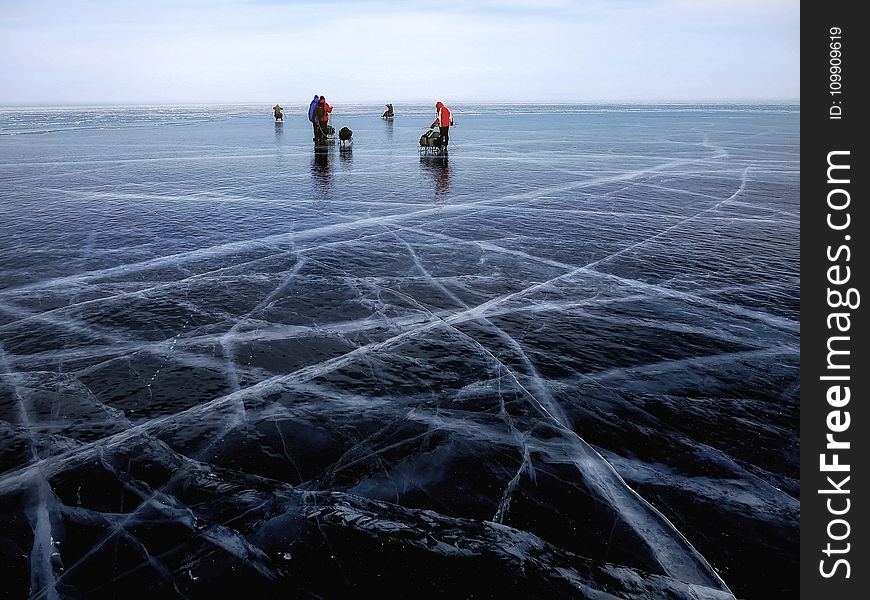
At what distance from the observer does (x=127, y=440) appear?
5.25m

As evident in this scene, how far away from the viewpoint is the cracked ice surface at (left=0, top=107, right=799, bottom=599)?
3.98m

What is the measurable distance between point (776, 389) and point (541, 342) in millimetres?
2744

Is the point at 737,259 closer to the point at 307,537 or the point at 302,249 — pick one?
the point at 302,249

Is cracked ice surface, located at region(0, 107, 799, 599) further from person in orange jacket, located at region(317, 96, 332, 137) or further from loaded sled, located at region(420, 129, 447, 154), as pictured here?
person in orange jacket, located at region(317, 96, 332, 137)

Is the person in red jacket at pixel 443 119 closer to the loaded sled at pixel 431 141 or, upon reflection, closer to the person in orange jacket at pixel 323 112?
the loaded sled at pixel 431 141
